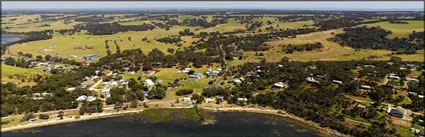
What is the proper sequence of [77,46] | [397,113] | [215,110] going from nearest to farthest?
1. [397,113]
2. [215,110]
3. [77,46]

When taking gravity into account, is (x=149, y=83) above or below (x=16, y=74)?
below

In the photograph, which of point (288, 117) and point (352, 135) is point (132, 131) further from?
point (352, 135)

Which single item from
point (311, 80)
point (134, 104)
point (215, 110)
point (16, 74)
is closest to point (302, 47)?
point (311, 80)

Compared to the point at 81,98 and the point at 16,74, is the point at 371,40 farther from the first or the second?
the point at 16,74

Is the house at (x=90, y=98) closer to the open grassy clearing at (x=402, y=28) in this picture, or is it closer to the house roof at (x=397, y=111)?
the house roof at (x=397, y=111)

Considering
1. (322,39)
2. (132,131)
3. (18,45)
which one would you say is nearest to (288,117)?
(132,131)

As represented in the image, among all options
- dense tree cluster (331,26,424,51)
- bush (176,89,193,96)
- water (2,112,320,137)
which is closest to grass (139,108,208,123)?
water (2,112,320,137)

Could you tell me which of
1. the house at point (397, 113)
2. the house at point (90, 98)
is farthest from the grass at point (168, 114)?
the house at point (397, 113)
